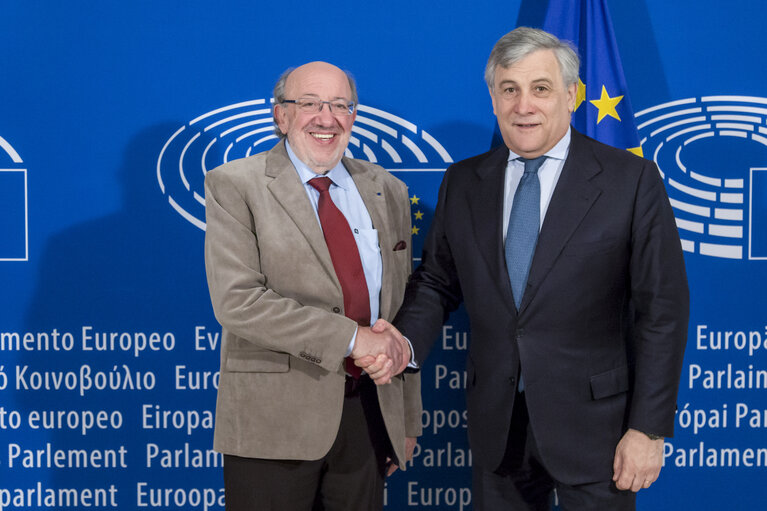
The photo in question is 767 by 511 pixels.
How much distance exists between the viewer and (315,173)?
6.86ft

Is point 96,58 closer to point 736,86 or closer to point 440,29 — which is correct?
point 440,29

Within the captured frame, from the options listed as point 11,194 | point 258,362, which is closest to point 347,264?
point 258,362

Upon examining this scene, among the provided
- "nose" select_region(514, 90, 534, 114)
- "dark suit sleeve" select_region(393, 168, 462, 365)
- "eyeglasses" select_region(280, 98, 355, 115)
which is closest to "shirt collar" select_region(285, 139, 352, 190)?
"eyeglasses" select_region(280, 98, 355, 115)

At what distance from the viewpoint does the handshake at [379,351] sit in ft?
6.27

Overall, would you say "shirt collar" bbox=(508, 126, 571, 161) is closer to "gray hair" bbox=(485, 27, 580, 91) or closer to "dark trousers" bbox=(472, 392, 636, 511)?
"gray hair" bbox=(485, 27, 580, 91)

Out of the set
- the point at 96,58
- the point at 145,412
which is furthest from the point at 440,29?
the point at 145,412

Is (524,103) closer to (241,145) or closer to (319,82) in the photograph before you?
(319,82)

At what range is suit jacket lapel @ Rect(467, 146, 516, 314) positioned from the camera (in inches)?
75.8

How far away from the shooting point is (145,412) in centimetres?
278

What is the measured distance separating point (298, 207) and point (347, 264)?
8.5 inches

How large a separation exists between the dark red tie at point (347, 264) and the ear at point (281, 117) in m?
0.27

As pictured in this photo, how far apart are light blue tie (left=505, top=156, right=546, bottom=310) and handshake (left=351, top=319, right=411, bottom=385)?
14.4 inches

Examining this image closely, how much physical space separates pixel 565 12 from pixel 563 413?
1.52 m

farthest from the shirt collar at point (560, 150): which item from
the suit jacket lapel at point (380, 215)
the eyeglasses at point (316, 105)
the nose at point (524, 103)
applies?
the eyeglasses at point (316, 105)
